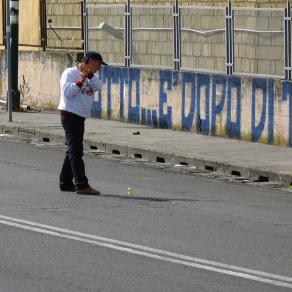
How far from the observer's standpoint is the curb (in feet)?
56.8

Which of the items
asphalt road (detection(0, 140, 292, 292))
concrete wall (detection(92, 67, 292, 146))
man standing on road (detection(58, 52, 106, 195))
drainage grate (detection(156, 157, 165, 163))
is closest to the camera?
asphalt road (detection(0, 140, 292, 292))

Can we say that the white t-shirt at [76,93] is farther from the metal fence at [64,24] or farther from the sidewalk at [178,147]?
the metal fence at [64,24]

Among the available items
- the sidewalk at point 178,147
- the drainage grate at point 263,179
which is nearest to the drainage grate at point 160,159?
the sidewalk at point 178,147

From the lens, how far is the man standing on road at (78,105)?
15000 mm

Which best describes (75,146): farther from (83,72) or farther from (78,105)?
(83,72)

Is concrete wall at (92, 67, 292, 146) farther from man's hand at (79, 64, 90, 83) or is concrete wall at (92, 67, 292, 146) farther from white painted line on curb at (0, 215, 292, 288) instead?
white painted line on curb at (0, 215, 292, 288)

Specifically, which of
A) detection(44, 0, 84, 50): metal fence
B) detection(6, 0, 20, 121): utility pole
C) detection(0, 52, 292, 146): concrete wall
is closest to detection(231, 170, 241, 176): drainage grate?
detection(0, 52, 292, 146): concrete wall

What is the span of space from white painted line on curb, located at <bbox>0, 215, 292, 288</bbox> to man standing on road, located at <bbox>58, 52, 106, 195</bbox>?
83.5 inches

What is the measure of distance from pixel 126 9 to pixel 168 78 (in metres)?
2.22

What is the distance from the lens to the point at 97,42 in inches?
1044

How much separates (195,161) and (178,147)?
1.51m

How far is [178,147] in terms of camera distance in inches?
798

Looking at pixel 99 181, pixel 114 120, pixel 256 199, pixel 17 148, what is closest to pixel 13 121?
pixel 114 120

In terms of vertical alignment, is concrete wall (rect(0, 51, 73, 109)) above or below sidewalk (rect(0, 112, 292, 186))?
above
